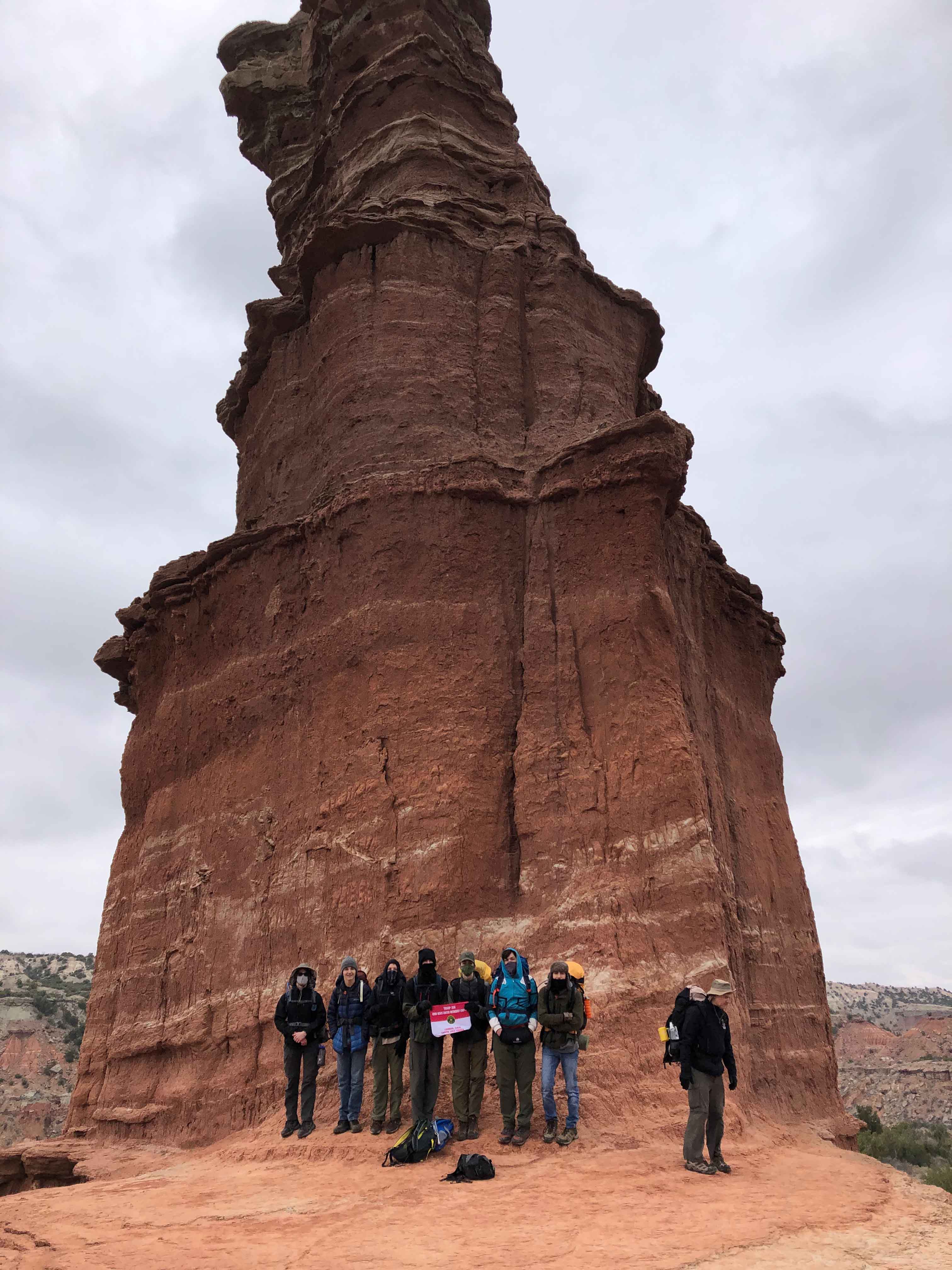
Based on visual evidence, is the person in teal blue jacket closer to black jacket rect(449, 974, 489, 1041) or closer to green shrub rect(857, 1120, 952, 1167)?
black jacket rect(449, 974, 489, 1041)

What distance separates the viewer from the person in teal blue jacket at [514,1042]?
28.1 feet

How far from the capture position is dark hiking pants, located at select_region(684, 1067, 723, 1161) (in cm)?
772

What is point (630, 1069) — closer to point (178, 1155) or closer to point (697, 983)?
point (697, 983)

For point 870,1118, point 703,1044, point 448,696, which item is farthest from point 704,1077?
point 870,1118

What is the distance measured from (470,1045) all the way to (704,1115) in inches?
85.0

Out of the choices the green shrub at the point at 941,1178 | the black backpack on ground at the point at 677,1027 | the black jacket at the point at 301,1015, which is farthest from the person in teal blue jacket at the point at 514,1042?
the green shrub at the point at 941,1178

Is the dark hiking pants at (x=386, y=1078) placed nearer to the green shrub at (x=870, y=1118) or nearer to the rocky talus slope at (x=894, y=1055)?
the rocky talus slope at (x=894, y=1055)

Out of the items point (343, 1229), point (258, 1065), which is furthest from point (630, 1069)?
point (258, 1065)

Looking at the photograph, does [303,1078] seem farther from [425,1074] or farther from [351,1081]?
[425,1074]

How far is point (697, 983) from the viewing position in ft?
32.3

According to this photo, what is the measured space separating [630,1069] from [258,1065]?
4.80 m

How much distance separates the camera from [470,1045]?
881 centimetres

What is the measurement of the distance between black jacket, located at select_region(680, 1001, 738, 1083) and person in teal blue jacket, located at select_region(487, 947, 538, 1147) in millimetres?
1419

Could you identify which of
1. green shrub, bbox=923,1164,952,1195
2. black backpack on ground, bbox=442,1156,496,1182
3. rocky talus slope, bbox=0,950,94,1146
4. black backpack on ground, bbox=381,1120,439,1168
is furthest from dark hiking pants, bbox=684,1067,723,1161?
rocky talus slope, bbox=0,950,94,1146
